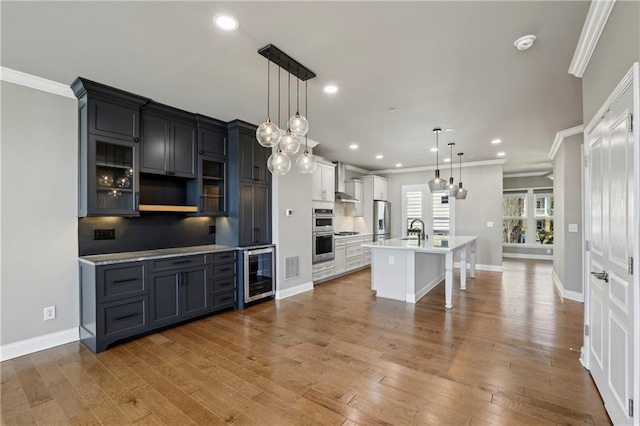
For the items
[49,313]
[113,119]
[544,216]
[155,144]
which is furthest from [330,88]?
[544,216]

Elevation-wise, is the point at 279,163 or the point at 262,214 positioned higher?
the point at 279,163

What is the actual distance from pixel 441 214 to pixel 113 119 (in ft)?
24.1

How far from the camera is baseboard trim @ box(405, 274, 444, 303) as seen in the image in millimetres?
4578

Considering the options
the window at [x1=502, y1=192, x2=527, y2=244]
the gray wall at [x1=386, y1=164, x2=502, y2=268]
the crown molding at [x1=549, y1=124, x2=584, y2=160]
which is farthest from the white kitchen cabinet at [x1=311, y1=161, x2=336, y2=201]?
the window at [x1=502, y1=192, x2=527, y2=244]

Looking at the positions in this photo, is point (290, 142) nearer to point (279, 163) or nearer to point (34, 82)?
point (279, 163)

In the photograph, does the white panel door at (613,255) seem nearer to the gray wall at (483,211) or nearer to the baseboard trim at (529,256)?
the gray wall at (483,211)

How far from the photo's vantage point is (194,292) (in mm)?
3840

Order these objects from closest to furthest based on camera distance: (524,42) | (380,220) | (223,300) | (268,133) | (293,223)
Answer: (524,42) < (268,133) < (223,300) < (293,223) < (380,220)

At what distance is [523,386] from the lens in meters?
2.35

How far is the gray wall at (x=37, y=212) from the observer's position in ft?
9.40

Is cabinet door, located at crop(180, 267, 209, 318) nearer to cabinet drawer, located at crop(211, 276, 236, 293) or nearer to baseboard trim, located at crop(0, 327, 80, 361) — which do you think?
cabinet drawer, located at crop(211, 276, 236, 293)

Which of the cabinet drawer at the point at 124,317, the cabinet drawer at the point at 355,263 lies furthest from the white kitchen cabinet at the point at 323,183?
the cabinet drawer at the point at 124,317

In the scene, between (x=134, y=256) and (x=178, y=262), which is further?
(x=178, y=262)

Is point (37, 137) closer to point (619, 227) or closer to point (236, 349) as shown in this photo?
point (236, 349)
